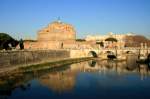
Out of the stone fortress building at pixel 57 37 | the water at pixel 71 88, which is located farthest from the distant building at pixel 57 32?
the water at pixel 71 88

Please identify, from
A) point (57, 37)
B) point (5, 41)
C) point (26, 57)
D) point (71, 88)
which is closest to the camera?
point (71, 88)

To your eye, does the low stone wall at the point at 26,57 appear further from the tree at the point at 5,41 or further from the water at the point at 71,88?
the tree at the point at 5,41

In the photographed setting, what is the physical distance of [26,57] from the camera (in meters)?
37.0

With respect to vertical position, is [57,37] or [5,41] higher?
[57,37]

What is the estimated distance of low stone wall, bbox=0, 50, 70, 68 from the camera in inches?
1202

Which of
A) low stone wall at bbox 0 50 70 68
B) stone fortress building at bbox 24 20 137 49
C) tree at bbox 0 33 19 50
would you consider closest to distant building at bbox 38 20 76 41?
stone fortress building at bbox 24 20 137 49

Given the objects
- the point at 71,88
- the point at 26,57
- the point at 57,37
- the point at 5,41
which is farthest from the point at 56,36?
the point at 71,88

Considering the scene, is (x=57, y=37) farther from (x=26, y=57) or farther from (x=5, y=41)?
(x=26, y=57)

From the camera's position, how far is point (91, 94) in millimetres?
20125

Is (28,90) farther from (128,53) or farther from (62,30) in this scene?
(62,30)

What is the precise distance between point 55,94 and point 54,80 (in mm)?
6211

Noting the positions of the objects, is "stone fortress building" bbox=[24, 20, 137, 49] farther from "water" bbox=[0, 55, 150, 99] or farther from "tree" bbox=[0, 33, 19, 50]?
"water" bbox=[0, 55, 150, 99]

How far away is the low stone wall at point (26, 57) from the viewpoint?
30.5 meters

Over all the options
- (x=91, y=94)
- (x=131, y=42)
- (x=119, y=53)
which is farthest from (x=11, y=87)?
(x=131, y=42)
